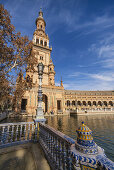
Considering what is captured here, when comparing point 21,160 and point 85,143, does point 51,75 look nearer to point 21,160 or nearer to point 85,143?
point 21,160

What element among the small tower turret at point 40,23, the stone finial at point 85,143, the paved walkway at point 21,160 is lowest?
the paved walkway at point 21,160

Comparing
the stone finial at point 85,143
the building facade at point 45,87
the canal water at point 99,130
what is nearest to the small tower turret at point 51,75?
the building facade at point 45,87

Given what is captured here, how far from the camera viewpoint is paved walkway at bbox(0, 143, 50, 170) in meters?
2.67

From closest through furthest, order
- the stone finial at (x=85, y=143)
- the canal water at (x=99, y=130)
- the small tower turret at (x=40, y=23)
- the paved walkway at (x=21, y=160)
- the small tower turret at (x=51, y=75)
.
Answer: the stone finial at (x=85, y=143) < the paved walkway at (x=21, y=160) < the canal water at (x=99, y=130) < the small tower turret at (x=51, y=75) < the small tower turret at (x=40, y=23)

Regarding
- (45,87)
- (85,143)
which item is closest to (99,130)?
(85,143)

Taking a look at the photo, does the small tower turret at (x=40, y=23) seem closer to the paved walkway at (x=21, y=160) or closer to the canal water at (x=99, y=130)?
the canal water at (x=99, y=130)

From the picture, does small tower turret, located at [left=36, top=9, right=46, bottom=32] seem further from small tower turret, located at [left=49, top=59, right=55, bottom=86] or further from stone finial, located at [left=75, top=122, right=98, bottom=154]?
stone finial, located at [left=75, top=122, right=98, bottom=154]

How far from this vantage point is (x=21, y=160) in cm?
305

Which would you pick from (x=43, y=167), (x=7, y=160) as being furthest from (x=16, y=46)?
(x=43, y=167)

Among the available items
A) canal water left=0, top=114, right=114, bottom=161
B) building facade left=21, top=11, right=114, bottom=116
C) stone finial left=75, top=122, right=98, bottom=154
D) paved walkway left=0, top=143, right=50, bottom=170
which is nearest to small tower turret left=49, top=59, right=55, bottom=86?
building facade left=21, top=11, right=114, bottom=116

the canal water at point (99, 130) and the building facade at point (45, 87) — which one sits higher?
the building facade at point (45, 87)

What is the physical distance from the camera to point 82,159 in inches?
52.0

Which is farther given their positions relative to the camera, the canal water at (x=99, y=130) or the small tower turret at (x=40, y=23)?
the small tower turret at (x=40, y=23)

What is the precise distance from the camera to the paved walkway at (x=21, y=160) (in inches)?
105
